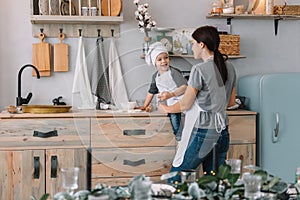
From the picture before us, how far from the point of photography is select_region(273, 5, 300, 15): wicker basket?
394 centimetres

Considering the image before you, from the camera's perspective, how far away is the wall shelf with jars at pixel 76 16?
3590 millimetres

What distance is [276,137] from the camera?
353 centimetres

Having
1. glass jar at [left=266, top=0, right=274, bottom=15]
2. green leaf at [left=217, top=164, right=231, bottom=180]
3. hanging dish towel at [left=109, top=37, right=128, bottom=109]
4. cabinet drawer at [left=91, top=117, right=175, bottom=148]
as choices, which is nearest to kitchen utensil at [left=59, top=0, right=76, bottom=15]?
hanging dish towel at [left=109, top=37, right=128, bottom=109]

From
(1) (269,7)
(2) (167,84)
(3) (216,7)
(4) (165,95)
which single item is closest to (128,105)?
(2) (167,84)

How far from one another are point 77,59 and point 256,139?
1521 millimetres

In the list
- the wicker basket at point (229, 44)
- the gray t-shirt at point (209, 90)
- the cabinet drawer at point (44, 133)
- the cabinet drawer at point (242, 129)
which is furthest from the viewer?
the wicker basket at point (229, 44)

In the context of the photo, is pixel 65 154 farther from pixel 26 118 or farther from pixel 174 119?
pixel 174 119

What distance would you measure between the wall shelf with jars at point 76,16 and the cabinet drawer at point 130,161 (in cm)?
101

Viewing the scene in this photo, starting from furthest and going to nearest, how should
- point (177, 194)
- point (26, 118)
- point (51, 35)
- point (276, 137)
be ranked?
1. point (51, 35)
2. point (276, 137)
3. point (26, 118)
4. point (177, 194)

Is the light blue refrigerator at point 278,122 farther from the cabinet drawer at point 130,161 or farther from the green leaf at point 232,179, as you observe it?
the green leaf at point 232,179

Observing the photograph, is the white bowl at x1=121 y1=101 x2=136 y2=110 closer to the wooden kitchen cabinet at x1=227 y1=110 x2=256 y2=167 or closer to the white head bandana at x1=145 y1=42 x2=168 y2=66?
the white head bandana at x1=145 y1=42 x2=168 y2=66

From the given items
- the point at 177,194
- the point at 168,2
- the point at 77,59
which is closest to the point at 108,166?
the point at 77,59

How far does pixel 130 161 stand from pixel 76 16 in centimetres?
116

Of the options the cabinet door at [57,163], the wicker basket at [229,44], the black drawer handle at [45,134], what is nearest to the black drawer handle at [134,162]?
the cabinet door at [57,163]
